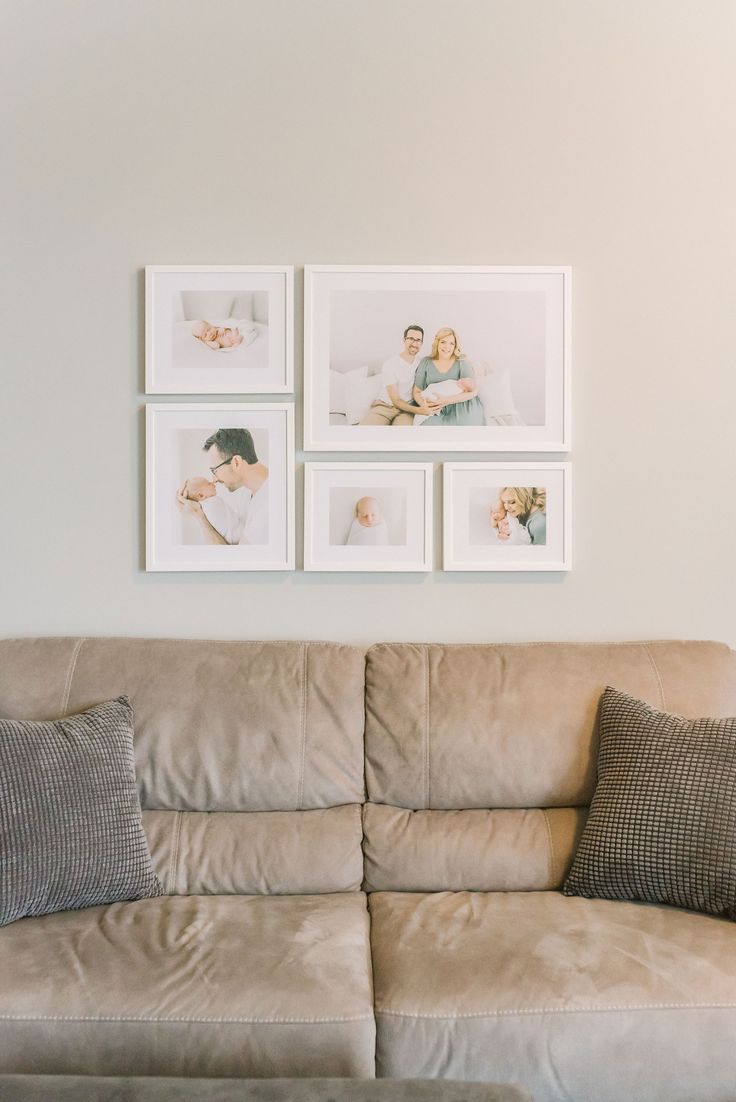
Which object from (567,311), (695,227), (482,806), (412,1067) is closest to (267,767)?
(482,806)

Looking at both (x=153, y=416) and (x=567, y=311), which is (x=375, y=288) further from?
(x=153, y=416)

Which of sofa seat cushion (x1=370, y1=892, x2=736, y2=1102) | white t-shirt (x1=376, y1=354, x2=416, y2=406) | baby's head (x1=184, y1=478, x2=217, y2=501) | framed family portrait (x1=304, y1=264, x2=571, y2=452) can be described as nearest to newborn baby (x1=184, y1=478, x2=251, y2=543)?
baby's head (x1=184, y1=478, x2=217, y2=501)

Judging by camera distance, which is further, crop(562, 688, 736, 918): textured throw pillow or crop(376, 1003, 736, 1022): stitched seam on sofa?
crop(562, 688, 736, 918): textured throw pillow

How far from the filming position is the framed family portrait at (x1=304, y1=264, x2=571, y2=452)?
7.37ft

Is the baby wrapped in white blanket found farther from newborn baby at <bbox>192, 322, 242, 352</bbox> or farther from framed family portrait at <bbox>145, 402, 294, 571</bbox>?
framed family portrait at <bbox>145, 402, 294, 571</bbox>

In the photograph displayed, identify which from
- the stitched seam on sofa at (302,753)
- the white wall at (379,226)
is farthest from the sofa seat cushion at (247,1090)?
the white wall at (379,226)

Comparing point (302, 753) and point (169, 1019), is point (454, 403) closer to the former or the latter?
point (302, 753)

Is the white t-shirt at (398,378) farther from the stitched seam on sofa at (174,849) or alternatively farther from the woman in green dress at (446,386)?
the stitched seam on sofa at (174,849)

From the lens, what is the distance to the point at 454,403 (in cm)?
225

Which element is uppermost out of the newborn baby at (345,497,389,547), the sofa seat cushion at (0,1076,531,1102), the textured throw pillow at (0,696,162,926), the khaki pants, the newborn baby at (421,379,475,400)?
the newborn baby at (421,379,475,400)

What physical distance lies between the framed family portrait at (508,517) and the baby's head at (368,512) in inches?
7.4

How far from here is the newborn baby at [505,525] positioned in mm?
2266

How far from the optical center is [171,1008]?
55.3 inches

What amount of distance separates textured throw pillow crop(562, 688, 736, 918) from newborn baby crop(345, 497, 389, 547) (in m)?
0.81
